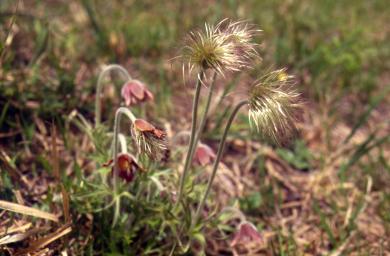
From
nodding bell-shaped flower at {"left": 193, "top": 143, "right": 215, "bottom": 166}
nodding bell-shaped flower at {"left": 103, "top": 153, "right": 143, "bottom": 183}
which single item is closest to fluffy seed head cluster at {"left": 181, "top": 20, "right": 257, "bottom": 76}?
nodding bell-shaped flower at {"left": 103, "top": 153, "right": 143, "bottom": 183}

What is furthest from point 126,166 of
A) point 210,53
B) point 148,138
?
point 210,53

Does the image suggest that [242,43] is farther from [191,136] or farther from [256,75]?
[256,75]

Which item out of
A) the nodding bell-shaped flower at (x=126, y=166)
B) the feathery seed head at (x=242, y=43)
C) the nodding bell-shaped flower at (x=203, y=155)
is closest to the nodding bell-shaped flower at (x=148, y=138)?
the nodding bell-shaped flower at (x=126, y=166)

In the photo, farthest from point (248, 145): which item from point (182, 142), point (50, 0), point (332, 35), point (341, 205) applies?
point (50, 0)

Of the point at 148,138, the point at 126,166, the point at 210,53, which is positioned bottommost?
the point at 126,166

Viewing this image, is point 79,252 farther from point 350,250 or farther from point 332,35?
point 332,35

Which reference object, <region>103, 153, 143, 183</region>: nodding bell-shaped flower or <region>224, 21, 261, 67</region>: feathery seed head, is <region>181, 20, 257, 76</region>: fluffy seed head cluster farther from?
<region>103, 153, 143, 183</region>: nodding bell-shaped flower

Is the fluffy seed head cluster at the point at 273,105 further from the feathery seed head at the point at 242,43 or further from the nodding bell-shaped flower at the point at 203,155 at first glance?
the nodding bell-shaped flower at the point at 203,155

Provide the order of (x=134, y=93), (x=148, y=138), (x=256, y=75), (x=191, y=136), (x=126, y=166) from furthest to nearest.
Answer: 1. (x=256, y=75)
2. (x=134, y=93)
3. (x=126, y=166)
4. (x=191, y=136)
5. (x=148, y=138)
